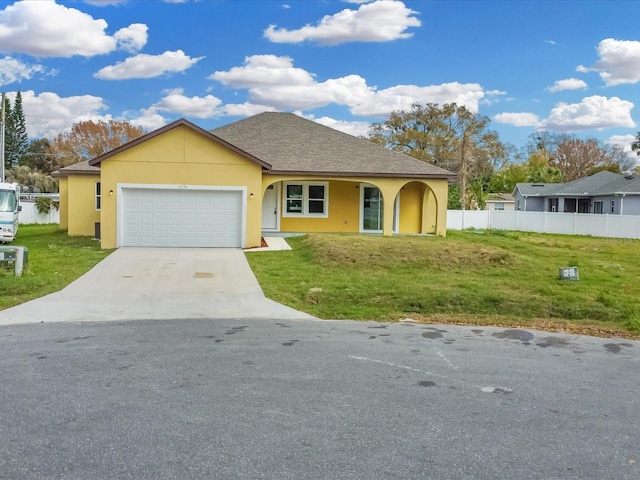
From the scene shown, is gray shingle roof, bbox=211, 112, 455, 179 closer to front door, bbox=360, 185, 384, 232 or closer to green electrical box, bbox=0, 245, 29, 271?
front door, bbox=360, 185, 384, 232

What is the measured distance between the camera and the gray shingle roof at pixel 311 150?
22.8 meters

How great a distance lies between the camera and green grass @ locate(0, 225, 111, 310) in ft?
36.7

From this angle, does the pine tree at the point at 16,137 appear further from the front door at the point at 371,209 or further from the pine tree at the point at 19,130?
the front door at the point at 371,209

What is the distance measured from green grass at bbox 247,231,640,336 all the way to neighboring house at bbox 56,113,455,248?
3076 millimetres

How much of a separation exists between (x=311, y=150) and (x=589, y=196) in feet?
81.8

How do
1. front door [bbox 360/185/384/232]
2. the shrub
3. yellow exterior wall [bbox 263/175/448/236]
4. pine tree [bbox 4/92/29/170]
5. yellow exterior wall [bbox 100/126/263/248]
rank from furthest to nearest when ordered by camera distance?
pine tree [bbox 4/92/29/170] → the shrub → front door [bbox 360/185/384/232] → yellow exterior wall [bbox 263/175/448/236] → yellow exterior wall [bbox 100/126/263/248]

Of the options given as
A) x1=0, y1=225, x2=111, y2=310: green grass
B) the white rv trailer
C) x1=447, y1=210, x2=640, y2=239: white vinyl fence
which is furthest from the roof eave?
x1=447, y1=210, x2=640, y2=239: white vinyl fence

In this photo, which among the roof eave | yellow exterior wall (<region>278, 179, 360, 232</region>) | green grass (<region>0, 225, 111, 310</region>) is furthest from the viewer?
yellow exterior wall (<region>278, 179, 360, 232</region>)

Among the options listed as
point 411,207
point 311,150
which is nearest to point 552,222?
point 411,207

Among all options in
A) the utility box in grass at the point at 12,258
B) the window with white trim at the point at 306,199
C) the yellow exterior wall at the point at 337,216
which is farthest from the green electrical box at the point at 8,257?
the window with white trim at the point at 306,199

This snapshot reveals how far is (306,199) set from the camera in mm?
24453

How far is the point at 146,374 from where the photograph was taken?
6074 millimetres

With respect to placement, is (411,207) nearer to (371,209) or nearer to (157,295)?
(371,209)

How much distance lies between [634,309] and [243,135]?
19.3 m
